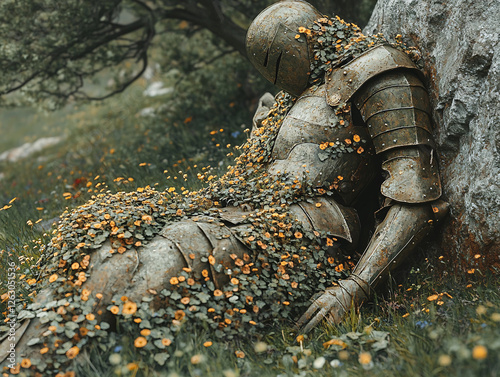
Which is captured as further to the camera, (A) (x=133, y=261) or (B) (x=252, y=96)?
(B) (x=252, y=96)

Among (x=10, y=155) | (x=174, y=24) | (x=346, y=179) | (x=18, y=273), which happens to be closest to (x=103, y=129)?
(x=174, y=24)

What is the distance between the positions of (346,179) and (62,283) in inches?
81.6

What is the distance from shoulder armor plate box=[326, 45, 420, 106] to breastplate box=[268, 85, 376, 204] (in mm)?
116

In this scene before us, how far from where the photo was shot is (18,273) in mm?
4250

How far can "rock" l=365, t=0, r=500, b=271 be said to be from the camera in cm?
322

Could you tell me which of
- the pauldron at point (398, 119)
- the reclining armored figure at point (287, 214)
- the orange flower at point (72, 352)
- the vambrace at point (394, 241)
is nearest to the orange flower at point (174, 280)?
the reclining armored figure at point (287, 214)

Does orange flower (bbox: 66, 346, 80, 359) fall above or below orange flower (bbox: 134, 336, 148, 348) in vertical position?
above

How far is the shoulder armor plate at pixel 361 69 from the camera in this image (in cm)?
370

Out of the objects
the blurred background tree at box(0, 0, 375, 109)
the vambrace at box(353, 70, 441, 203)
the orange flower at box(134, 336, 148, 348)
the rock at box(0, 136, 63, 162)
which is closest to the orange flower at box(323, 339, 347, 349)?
the orange flower at box(134, 336, 148, 348)

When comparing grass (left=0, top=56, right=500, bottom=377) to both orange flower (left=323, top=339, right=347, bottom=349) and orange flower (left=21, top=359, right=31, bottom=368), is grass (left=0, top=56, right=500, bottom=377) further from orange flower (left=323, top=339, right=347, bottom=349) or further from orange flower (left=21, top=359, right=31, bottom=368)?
orange flower (left=21, top=359, right=31, bottom=368)

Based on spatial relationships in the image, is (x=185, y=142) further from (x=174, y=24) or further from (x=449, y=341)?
(x=449, y=341)

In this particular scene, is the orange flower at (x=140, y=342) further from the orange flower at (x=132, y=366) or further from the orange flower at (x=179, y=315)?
the orange flower at (x=179, y=315)

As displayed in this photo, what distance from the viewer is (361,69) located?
3.78 meters

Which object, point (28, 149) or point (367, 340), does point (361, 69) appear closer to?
point (367, 340)
